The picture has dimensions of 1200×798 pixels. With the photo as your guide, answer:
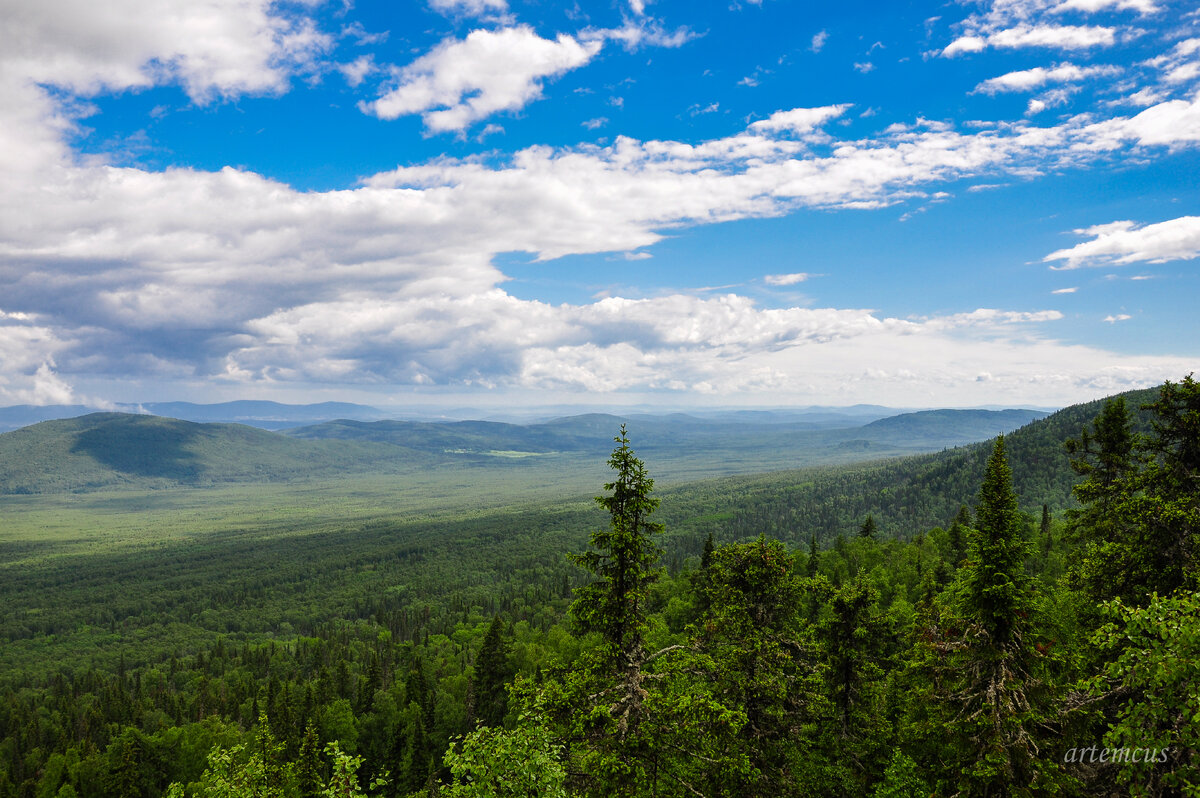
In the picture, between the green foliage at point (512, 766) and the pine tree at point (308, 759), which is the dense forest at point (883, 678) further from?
the pine tree at point (308, 759)

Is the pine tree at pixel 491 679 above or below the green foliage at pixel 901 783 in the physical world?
below

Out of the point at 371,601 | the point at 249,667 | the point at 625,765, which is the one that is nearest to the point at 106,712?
the point at 249,667

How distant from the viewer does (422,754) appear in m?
63.1

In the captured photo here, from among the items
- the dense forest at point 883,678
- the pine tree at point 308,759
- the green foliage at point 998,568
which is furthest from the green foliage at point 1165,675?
the pine tree at point 308,759

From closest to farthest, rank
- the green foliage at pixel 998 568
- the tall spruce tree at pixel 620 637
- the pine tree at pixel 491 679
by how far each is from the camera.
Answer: the tall spruce tree at pixel 620 637, the green foliage at pixel 998 568, the pine tree at pixel 491 679

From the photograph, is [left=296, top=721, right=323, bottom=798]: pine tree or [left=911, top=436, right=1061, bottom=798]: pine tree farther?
[left=296, top=721, right=323, bottom=798]: pine tree

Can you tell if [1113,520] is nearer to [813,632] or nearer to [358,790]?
[813,632]

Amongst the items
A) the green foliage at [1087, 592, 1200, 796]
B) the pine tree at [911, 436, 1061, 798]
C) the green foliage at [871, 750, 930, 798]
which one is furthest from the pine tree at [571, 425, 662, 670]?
the green foliage at [871, 750, 930, 798]

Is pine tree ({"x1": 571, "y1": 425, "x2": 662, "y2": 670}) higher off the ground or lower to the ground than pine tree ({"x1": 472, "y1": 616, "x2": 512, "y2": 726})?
higher

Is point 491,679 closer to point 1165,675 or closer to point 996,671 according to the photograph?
point 996,671

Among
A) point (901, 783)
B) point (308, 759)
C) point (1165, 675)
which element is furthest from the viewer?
point (308, 759)

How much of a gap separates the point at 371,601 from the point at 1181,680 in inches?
8368

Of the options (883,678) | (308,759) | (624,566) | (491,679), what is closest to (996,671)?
(624,566)

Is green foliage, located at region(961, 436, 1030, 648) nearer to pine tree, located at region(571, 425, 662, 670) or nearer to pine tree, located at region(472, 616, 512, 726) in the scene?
pine tree, located at region(571, 425, 662, 670)
